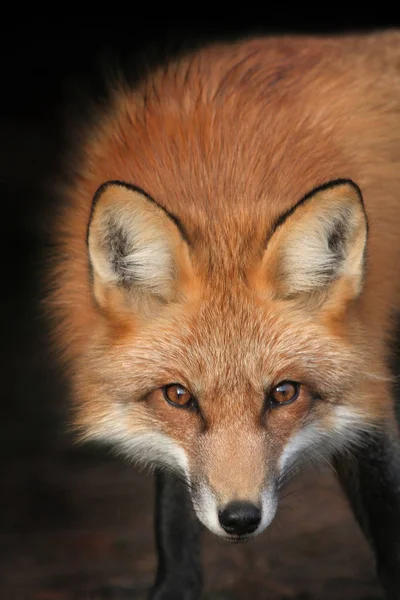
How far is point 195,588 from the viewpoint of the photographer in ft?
14.3

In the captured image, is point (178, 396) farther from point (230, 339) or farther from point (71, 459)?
point (71, 459)

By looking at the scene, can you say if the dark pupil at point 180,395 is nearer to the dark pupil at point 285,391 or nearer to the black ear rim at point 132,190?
the dark pupil at point 285,391

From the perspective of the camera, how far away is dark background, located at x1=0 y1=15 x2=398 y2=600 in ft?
17.2

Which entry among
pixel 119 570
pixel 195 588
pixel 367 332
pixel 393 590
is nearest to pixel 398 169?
pixel 367 332

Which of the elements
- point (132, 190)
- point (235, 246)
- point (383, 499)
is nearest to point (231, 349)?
point (235, 246)

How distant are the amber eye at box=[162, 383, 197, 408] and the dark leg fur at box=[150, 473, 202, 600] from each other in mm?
996

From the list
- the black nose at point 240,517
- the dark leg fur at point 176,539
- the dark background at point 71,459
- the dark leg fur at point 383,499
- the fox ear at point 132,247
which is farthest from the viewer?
the dark background at point 71,459

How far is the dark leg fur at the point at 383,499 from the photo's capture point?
4.12 metres

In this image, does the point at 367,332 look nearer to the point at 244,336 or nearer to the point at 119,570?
the point at 244,336

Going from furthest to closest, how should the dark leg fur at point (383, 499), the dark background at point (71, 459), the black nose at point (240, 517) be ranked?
the dark background at point (71, 459), the dark leg fur at point (383, 499), the black nose at point (240, 517)

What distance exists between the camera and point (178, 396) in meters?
3.41

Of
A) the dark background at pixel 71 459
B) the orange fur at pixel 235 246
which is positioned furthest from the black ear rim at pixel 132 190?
the dark background at pixel 71 459

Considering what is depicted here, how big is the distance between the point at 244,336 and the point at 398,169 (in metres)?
1.16

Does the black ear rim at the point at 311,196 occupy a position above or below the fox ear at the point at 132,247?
above
